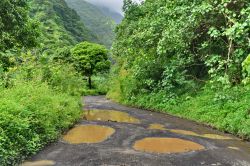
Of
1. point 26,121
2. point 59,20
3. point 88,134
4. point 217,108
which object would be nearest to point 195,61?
point 217,108

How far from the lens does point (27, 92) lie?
11.9 metres

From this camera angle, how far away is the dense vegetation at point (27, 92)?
909 cm

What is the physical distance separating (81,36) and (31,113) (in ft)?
270

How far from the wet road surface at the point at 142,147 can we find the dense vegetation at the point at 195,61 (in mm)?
1858

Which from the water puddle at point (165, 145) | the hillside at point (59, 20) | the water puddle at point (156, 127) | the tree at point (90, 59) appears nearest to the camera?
the water puddle at point (165, 145)

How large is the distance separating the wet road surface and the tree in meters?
37.4

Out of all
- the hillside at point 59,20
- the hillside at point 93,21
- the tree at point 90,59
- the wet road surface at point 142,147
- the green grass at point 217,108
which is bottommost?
the wet road surface at point 142,147

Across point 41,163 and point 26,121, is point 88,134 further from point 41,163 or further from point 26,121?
point 41,163

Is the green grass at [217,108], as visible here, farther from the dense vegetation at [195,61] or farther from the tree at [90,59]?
the tree at [90,59]

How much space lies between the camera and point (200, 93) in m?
19.9

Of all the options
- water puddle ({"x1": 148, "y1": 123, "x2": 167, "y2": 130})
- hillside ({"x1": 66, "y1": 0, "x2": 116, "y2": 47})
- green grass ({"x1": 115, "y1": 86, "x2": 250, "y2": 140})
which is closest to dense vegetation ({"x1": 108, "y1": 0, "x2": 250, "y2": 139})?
green grass ({"x1": 115, "y1": 86, "x2": 250, "y2": 140})

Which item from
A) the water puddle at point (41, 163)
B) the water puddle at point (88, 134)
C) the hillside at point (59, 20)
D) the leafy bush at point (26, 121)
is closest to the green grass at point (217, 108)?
the water puddle at point (88, 134)

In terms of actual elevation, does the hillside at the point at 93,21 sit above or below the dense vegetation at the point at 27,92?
above

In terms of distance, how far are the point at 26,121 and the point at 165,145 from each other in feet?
15.9
